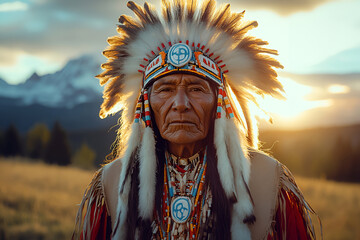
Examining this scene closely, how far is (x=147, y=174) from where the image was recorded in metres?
2.80

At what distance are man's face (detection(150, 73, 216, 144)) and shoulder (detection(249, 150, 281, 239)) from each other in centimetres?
48

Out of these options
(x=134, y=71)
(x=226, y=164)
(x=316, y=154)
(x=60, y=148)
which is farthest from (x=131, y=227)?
(x=316, y=154)

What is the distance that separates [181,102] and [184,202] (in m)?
0.73

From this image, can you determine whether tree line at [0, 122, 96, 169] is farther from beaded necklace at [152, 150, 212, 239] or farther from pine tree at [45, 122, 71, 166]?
beaded necklace at [152, 150, 212, 239]

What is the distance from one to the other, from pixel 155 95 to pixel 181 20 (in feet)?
2.08

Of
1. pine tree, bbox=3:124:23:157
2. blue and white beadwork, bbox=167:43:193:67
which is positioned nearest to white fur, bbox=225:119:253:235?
blue and white beadwork, bbox=167:43:193:67

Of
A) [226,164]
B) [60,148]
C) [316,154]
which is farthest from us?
[316,154]

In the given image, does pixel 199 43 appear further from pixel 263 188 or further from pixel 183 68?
pixel 263 188

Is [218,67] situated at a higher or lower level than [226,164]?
higher

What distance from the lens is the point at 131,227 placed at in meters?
2.68

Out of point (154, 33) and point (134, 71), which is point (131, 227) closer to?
point (134, 71)

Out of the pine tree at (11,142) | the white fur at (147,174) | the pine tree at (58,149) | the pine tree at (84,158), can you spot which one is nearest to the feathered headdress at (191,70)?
the white fur at (147,174)

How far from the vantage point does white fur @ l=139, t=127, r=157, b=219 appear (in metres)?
2.71

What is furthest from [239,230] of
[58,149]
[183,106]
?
[58,149]
